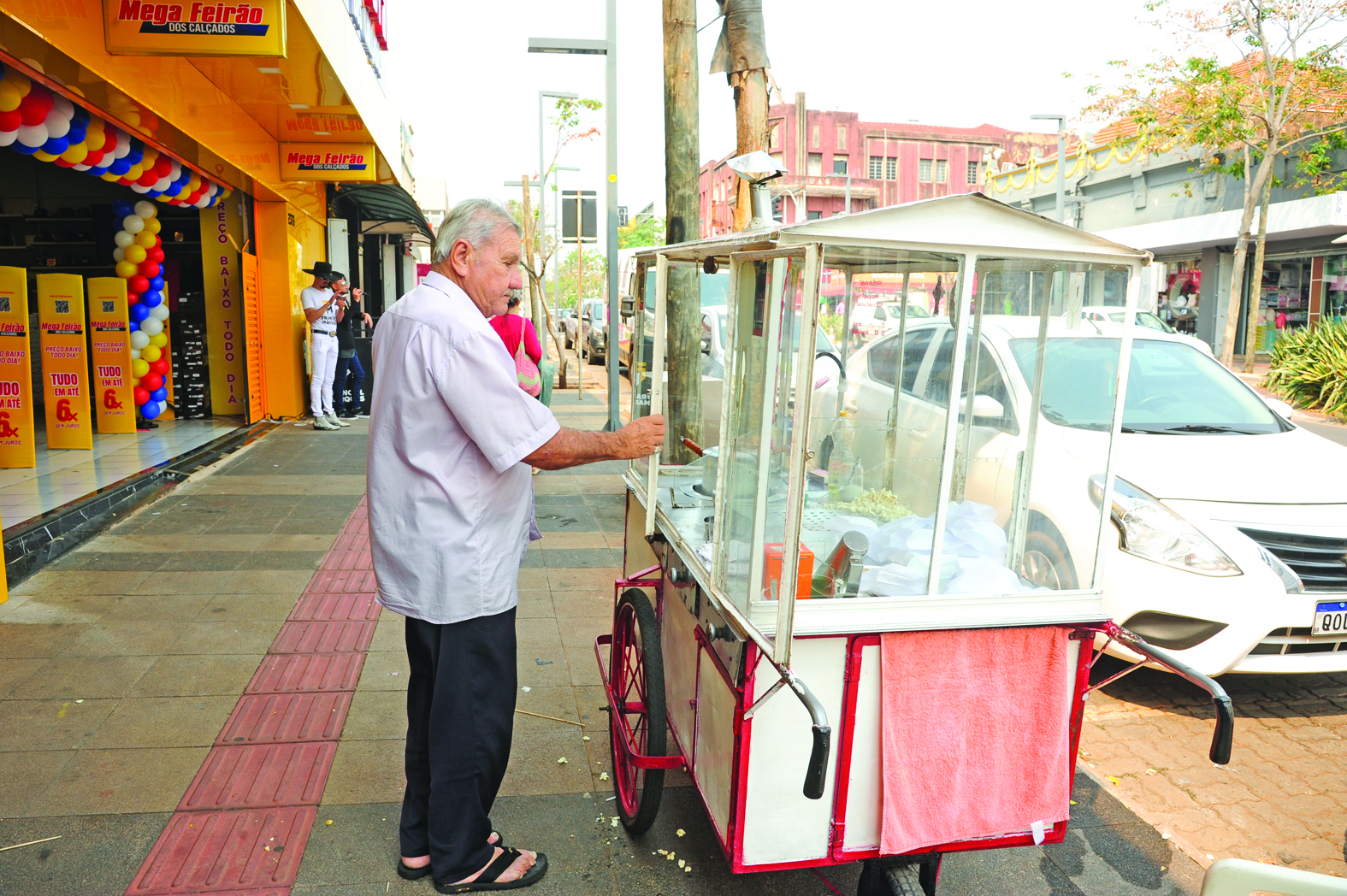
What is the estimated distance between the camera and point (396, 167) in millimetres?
13000

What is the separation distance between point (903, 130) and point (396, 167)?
5024 centimetres

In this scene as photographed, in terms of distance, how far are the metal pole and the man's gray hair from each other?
6.71 meters

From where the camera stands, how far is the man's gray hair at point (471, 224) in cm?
269

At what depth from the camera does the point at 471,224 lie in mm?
2688

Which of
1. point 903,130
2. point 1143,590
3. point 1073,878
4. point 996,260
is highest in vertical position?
point 903,130

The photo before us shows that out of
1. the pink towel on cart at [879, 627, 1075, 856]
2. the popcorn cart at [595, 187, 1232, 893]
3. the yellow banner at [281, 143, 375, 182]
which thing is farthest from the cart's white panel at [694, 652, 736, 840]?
the yellow banner at [281, 143, 375, 182]

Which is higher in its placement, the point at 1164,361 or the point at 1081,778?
the point at 1164,361

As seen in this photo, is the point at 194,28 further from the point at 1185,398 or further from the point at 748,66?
the point at 1185,398

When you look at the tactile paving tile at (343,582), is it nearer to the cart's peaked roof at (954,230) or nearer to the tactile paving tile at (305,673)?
the tactile paving tile at (305,673)

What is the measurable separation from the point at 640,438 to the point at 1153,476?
9.39ft

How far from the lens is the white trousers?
38.1 feet

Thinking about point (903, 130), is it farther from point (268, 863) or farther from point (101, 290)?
point (268, 863)

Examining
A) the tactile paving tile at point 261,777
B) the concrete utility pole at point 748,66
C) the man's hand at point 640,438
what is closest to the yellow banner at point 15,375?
the tactile paving tile at point 261,777

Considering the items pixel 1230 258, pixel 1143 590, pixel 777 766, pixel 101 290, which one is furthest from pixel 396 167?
pixel 1230 258
